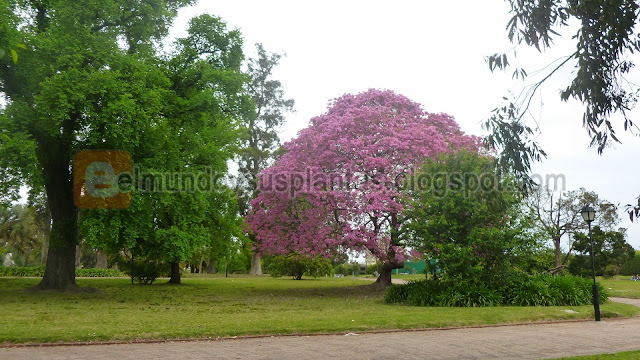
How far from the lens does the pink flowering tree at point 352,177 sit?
63.6ft

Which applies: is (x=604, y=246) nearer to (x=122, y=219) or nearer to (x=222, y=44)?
(x=222, y=44)

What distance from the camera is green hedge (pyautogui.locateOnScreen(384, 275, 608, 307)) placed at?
15.1m

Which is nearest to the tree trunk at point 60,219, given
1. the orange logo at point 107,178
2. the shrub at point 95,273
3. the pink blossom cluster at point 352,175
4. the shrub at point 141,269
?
the orange logo at point 107,178

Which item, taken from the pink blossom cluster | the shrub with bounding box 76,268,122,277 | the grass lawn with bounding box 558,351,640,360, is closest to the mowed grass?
the grass lawn with bounding box 558,351,640,360

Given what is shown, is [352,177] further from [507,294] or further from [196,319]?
[196,319]

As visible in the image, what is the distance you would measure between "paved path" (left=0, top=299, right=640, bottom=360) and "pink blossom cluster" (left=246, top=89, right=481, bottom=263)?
9150 millimetres

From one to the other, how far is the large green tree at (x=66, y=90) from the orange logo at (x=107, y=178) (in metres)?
0.50

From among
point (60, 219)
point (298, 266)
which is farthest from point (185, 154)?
point (298, 266)

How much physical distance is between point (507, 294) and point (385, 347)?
9.13 m

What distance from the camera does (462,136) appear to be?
71.7 ft

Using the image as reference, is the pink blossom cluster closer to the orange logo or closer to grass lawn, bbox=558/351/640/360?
the orange logo

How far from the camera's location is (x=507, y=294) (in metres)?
15.6

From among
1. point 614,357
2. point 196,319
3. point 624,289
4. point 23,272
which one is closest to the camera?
point 614,357

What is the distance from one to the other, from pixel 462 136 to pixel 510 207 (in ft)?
22.1
